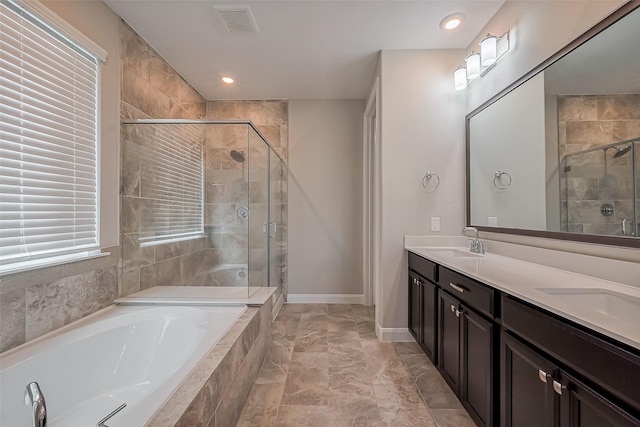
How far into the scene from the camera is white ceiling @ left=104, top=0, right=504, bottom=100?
195 centimetres

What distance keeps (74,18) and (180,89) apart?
126 cm

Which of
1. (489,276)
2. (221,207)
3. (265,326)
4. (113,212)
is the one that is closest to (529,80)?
(489,276)

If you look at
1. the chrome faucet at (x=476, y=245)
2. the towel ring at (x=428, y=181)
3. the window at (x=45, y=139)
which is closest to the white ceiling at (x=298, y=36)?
the window at (x=45, y=139)

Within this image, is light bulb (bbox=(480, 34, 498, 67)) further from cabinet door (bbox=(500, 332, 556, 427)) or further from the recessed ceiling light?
cabinet door (bbox=(500, 332, 556, 427))

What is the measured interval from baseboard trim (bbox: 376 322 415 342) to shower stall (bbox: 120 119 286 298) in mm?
1248

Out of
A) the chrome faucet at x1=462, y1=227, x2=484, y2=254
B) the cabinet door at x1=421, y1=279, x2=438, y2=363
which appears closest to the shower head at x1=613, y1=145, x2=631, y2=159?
the chrome faucet at x1=462, y1=227, x2=484, y2=254

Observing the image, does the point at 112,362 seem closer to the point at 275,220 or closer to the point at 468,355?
the point at 468,355

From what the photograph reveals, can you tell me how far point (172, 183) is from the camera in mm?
2629

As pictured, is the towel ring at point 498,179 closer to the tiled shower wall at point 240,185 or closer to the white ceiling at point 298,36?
the white ceiling at point 298,36

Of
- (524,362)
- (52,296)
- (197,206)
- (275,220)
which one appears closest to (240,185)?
(197,206)

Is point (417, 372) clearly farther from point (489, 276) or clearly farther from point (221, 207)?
point (221, 207)

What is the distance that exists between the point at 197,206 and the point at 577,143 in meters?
3.07

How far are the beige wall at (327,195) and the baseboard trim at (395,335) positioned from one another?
108 cm

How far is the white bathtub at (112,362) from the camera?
45.6 inches
